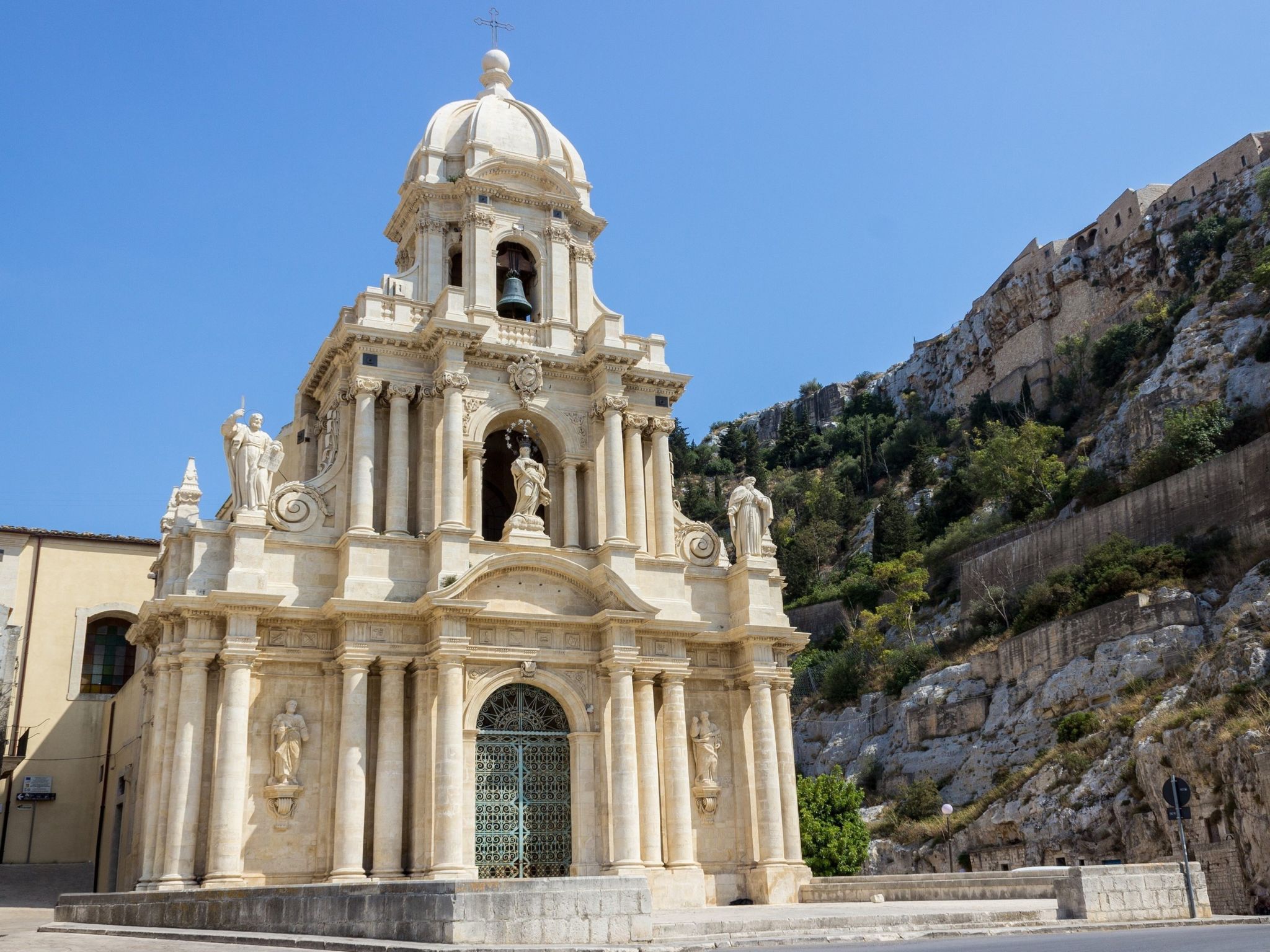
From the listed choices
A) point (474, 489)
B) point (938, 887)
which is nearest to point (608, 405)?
point (474, 489)

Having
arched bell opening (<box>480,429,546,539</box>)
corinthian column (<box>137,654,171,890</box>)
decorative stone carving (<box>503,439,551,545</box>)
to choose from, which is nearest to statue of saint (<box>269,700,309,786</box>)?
corinthian column (<box>137,654,171,890</box>)

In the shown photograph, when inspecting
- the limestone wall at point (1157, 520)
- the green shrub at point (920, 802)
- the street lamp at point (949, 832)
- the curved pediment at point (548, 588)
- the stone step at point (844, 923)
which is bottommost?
the stone step at point (844, 923)

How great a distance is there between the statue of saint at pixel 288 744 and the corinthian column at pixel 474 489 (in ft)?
18.4

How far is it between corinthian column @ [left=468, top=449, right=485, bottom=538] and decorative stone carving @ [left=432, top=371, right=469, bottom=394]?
1522mm

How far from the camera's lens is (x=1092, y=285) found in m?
85.8

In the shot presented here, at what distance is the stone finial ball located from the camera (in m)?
34.1

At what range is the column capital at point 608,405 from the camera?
94.5 feet

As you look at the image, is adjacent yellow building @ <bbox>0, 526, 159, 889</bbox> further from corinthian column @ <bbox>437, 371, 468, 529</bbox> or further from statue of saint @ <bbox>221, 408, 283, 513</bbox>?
corinthian column @ <bbox>437, 371, 468, 529</bbox>

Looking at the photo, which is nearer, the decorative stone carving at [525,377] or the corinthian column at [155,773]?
the corinthian column at [155,773]

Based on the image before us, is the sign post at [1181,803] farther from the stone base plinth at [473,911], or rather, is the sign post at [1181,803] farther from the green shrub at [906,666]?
the green shrub at [906,666]

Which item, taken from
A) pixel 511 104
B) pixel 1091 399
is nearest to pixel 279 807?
pixel 511 104

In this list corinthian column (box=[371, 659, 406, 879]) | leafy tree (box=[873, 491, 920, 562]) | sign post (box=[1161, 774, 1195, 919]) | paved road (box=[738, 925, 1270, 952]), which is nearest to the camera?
paved road (box=[738, 925, 1270, 952])

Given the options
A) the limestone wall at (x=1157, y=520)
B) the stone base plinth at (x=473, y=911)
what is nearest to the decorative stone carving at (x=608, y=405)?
the stone base plinth at (x=473, y=911)

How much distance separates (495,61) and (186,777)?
69.5ft
